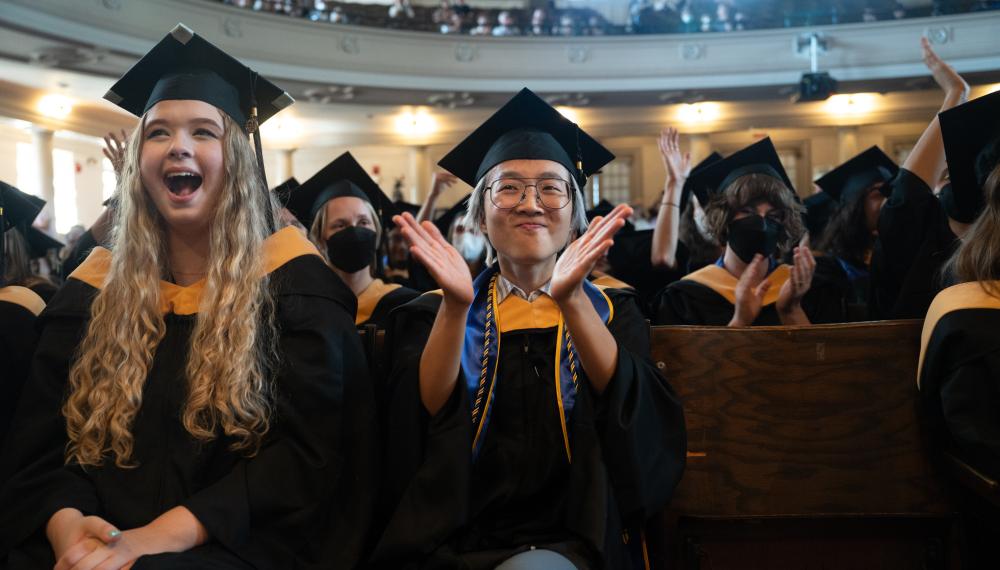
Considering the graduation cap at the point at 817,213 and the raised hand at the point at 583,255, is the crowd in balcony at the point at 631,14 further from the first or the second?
the raised hand at the point at 583,255

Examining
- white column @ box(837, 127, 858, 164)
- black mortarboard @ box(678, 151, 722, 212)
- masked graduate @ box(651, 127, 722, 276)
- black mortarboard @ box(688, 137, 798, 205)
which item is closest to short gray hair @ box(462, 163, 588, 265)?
black mortarboard @ box(688, 137, 798, 205)

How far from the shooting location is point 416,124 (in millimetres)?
17906

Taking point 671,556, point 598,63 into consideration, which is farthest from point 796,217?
point 598,63

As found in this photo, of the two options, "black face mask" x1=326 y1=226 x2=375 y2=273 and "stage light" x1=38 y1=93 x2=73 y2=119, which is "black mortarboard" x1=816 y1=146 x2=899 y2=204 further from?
"stage light" x1=38 y1=93 x2=73 y2=119

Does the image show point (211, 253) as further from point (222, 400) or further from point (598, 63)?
point (598, 63)

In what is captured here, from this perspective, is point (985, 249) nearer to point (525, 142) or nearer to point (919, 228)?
point (919, 228)

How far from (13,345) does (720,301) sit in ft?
9.13

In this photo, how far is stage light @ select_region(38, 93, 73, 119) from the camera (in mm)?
14438

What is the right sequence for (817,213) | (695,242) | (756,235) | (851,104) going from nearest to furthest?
(756,235) → (695,242) → (817,213) → (851,104)

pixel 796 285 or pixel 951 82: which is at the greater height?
pixel 951 82

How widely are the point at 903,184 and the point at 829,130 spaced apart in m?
17.9

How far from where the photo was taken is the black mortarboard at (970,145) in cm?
254

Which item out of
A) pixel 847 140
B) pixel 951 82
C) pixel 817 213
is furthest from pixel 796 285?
pixel 847 140

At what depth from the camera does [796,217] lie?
11.4 ft
